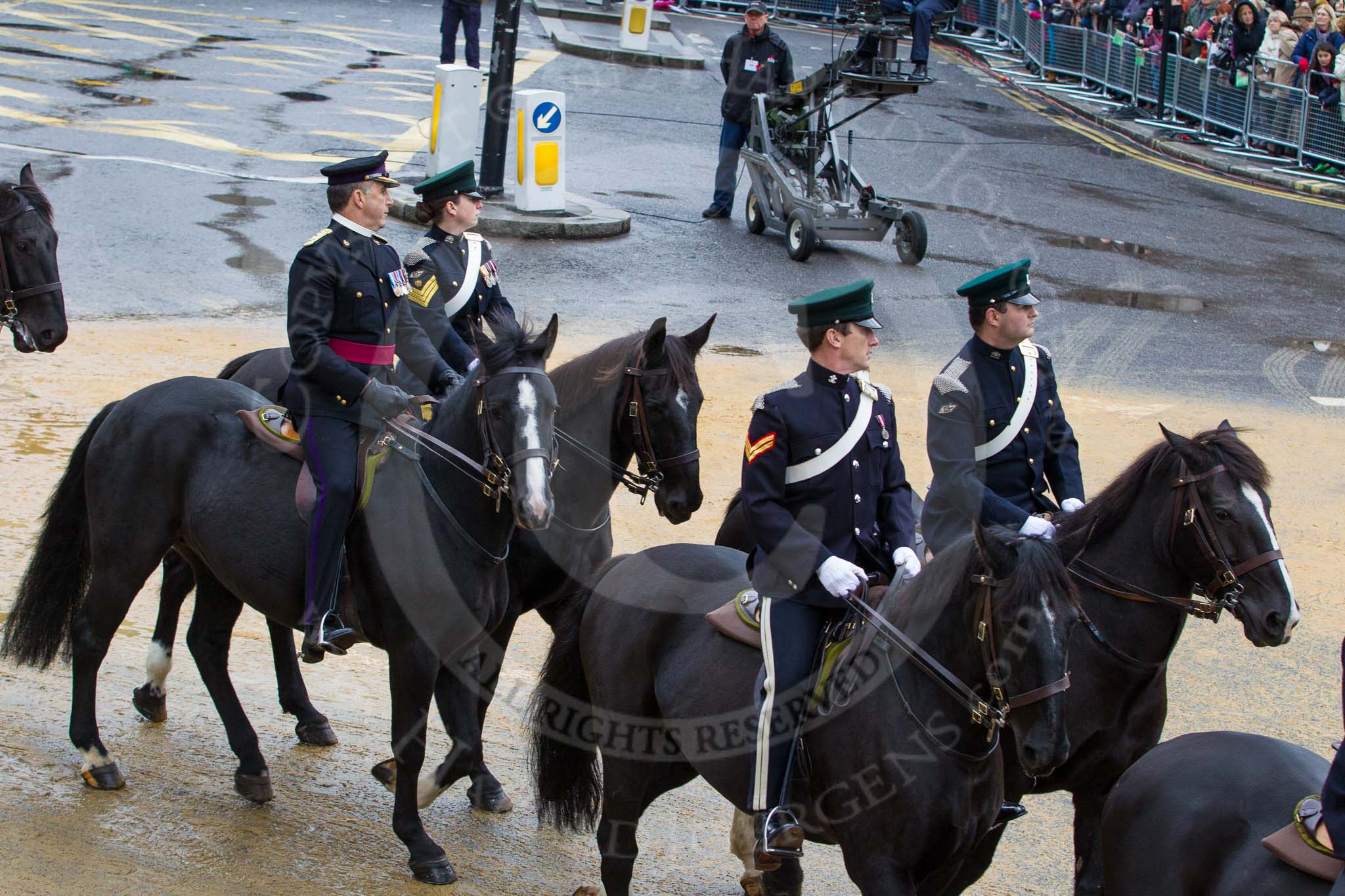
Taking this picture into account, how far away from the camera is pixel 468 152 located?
1628 centimetres

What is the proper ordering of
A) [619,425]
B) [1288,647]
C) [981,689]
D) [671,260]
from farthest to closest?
[671,260]
[1288,647]
[619,425]
[981,689]

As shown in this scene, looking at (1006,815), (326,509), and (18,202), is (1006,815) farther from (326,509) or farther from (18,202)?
(18,202)

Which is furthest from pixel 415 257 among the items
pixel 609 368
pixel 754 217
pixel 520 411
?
pixel 754 217

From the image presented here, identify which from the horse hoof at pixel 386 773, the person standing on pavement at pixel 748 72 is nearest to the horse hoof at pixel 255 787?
the horse hoof at pixel 386 773

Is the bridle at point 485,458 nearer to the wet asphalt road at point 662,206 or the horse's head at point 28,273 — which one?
the horse's head at point 28,273

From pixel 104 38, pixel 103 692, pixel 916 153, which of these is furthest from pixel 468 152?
pixel 104 38

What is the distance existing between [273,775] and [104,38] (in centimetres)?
2207

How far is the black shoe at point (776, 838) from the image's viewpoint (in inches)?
182

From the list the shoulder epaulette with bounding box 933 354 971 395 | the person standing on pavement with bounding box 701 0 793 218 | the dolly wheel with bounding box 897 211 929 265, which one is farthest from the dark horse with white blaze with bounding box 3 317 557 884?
the person standing on pavement with bounding box 701 0 793 218

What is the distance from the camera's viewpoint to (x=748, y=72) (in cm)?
1645

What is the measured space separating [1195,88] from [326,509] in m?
23.7

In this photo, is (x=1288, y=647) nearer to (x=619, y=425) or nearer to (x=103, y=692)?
(x=619, y=425)

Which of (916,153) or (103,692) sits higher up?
(916,153)

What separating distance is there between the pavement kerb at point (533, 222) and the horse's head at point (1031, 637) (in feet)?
38.4
